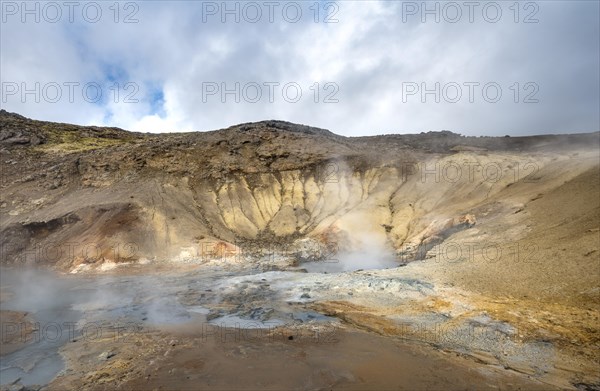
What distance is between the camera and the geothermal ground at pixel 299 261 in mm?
7191

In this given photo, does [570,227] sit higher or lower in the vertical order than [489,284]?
higher

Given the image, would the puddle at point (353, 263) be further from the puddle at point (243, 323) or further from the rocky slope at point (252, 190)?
the puddle at point (243, 323)

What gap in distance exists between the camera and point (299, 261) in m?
18.5

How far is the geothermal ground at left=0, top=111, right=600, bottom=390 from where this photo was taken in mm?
7191

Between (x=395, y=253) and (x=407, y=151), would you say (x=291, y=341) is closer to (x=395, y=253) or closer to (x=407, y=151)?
(x=395, y=253)

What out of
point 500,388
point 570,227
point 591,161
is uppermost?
point 591,161

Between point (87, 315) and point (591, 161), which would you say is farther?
point (591, 161)

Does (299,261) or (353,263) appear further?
(299,261)

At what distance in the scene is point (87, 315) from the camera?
10.5 metres

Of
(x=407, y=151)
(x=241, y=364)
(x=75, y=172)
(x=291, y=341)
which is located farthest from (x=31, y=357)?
(x=407, y=151)

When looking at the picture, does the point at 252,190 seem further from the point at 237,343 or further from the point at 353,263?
the point at 237,343

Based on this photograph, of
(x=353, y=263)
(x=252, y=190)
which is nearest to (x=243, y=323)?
(x=353, y=263)

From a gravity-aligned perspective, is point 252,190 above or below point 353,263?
above

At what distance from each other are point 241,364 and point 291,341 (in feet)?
4.57
